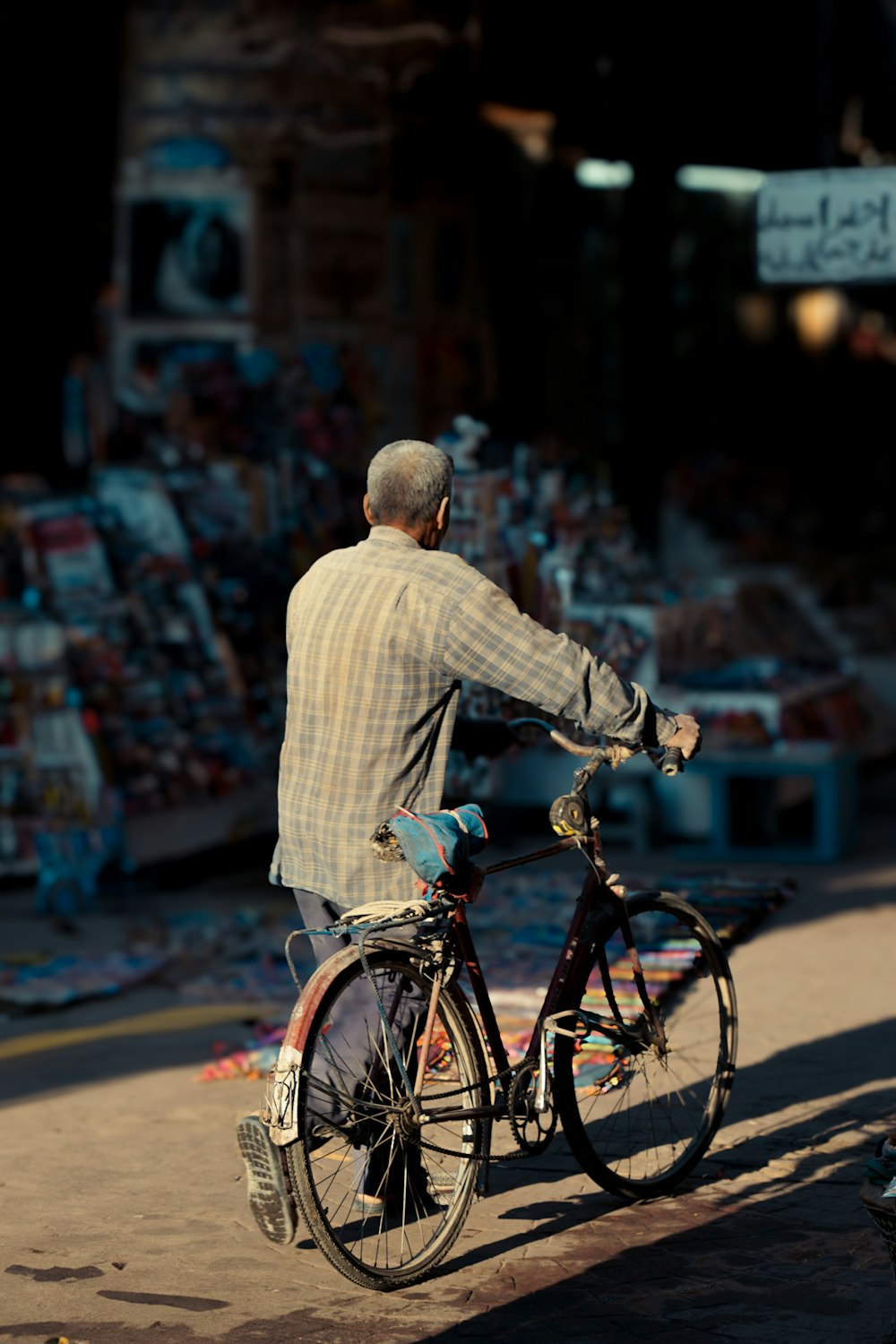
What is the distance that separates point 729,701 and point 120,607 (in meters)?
2.94

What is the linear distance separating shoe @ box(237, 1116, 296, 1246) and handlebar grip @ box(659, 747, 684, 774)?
1.18 m

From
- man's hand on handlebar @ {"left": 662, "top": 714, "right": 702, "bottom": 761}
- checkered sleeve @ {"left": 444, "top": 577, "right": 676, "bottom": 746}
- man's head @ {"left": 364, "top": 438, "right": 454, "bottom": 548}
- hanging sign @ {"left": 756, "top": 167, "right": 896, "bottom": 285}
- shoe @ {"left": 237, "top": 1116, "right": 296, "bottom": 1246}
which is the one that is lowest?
shoe @ {"left": 237, "top": 1116, "right": 296, "bottom": 1246}

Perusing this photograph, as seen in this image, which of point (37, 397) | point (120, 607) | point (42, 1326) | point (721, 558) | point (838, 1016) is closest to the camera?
point (42, 1326)

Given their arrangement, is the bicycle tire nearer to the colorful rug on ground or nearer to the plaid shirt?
the plaid shirt

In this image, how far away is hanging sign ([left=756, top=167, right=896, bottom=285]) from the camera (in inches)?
356

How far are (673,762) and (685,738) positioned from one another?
0.33 ft

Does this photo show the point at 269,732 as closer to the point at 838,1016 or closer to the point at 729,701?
the point at 729,701

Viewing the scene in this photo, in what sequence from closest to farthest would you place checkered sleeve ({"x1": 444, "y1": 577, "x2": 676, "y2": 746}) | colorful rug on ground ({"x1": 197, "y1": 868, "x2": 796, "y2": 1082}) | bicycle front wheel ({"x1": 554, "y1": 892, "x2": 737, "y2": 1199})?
checkered sleeve ({"x1": 444, "y1": 577, "x2": 676, "y2": 746}) → bicycle front wheel ({"x1": 554, "y1": 892, "x2": 737, "y2": 1199}) → colorful rug on ground ({"x1": 197, "y1": 868, "x2": 796, "y2": 1082})

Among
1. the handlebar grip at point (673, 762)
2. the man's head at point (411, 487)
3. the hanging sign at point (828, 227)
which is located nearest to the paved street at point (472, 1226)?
the handlebar grip at point (673, 762)

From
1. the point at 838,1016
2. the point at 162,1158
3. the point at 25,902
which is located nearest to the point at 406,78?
the point at 25,902

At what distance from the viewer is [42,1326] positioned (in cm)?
425

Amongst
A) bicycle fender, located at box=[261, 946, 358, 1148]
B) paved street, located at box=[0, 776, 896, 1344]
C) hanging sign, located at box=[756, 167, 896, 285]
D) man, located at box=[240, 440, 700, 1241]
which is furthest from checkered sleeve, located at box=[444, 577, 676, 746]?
hanging sign, located at box=[756, 167, 896, 285]

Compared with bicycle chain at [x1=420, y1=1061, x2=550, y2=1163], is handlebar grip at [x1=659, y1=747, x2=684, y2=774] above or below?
above

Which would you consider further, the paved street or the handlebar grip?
the handlebar grip
